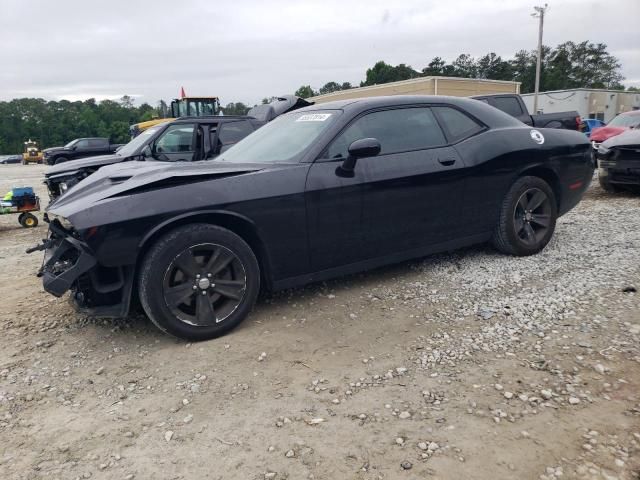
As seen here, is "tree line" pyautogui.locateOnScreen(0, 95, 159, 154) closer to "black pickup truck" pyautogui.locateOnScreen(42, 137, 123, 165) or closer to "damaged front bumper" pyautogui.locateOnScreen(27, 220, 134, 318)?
"black pickup truck" pyautogui.locateOnScreen(42, 137, 123, 165)

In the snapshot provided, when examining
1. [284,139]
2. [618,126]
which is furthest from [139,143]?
[618,126]

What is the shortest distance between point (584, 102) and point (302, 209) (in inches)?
1474

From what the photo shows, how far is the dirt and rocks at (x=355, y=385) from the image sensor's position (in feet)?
7.11

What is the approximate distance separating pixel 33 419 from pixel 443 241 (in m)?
3.25

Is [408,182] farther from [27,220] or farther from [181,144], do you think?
[27,220]

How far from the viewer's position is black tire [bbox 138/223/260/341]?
3.15 metres

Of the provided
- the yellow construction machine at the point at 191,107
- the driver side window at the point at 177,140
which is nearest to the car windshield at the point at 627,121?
the driver side window at the point at 177,140

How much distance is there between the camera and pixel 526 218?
15.4 feet

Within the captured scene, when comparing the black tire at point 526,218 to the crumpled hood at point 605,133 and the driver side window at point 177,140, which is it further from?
the crumpled hood at point 605,133

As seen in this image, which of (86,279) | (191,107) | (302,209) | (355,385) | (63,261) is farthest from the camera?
(191,107)

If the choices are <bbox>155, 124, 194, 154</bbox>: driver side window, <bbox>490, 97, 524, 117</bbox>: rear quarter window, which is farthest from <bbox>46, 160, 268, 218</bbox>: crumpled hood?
<bbox>490, 97, 524, 117</bbox>: rear quarter window

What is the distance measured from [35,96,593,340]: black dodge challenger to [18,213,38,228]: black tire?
216 inches

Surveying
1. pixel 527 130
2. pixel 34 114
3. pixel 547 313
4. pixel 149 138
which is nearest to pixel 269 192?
pixel 547 313

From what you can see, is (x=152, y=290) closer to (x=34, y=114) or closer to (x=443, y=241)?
(x=443, y=241)
